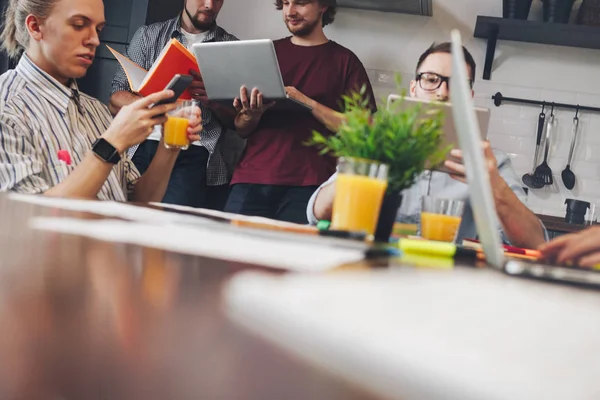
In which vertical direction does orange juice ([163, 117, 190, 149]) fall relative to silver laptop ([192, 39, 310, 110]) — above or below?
below

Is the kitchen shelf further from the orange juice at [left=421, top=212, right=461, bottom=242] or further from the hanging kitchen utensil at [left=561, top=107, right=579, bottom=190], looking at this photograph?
the orange juice at [left=421, top=212, right=461, bottom=242]

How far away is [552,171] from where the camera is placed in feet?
11.8

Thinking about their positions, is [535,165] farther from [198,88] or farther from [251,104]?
[198,88]

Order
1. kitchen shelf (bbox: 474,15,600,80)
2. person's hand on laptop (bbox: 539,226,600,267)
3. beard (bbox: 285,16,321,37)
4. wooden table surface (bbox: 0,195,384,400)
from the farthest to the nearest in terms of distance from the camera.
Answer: kitchen shelf (bbox: 474,15,600,80) → beard (bbox: 285,16,321,37) → person's hand on laptop (bbox: 539,226,600,267) → wooden table surface (bbox: 0,195,384,400)

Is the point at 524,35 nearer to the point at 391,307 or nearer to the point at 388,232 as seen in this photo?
the point at 388,232

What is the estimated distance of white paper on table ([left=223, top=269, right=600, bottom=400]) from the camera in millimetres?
333

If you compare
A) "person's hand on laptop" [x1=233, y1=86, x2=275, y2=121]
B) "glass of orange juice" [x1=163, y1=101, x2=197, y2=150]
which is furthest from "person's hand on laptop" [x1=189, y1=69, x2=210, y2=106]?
"glass of orange juice" [x1=163, y1=101, x2=197, y2=150]

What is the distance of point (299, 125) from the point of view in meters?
3.06

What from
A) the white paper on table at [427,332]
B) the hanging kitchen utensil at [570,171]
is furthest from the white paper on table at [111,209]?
the hanging kitchen utensil at [570,171]

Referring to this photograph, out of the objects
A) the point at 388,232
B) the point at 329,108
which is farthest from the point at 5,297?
the point at 329,108

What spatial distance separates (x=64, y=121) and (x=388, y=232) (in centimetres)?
103

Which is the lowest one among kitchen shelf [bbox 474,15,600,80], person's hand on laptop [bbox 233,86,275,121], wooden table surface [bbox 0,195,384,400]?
wooden table surface [bbox 0,195,384,400]

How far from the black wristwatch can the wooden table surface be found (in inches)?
44.3

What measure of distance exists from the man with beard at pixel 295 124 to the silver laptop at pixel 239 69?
0.30ft
